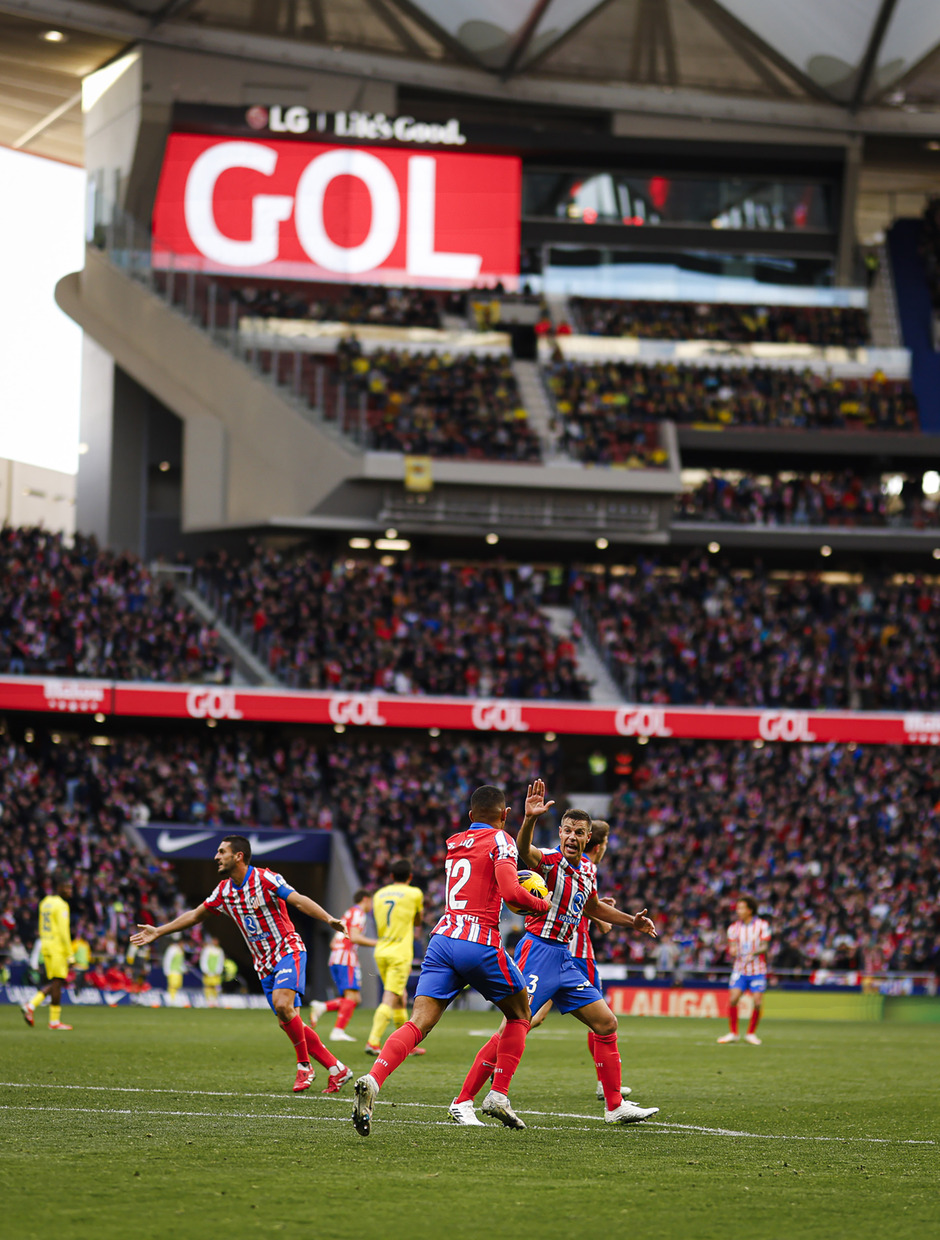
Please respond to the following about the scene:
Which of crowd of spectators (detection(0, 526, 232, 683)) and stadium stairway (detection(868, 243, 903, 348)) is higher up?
stadium stairway (detection(868, 243, 903, 348))

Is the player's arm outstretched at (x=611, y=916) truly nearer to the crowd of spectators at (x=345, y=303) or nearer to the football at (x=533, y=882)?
the football at (x=533, y=882)

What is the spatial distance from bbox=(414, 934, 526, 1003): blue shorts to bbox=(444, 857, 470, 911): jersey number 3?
0.23m

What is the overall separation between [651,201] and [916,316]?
10373 mm

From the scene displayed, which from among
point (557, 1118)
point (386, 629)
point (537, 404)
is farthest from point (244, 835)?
point (557, 1118)

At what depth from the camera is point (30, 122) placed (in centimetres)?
5944

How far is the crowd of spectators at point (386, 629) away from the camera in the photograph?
148ft

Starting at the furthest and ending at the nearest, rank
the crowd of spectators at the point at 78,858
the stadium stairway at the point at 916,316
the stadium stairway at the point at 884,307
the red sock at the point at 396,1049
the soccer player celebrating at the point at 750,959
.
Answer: the stadium stairway at the point at 884,307
the stadium stairway at the point at 916,316
the crowd of spectators at the point at 78,858
the soccer player celebrating at the point at 750,959
the red sock at the point at 396,1049

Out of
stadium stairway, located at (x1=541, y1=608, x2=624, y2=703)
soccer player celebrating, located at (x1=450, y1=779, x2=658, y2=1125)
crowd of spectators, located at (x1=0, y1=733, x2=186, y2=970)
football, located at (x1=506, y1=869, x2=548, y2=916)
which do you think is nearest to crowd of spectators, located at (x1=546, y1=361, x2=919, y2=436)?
stadium stairway, located at (x1=541, y1=608, x2=624, y2=703)

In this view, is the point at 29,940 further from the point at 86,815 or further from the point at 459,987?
the point at 459,987

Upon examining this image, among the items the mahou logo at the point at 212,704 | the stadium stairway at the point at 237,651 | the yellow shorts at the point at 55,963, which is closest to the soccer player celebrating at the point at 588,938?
the yellow shorts at the point at 55,963

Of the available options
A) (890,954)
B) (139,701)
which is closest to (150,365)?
(139,701)

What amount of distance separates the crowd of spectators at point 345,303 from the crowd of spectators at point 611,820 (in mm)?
14310

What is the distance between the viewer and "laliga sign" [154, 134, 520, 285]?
5547cm

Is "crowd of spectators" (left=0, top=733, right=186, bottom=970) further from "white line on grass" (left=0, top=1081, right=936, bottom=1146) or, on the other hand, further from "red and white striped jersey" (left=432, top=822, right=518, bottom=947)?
"red and white striped jersey" (left=432, top=822, right=518, bottom=947)
